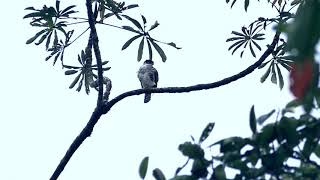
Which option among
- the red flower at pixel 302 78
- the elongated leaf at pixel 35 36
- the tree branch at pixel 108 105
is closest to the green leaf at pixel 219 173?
the red flower at pixel 302 78

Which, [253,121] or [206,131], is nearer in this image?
[253,121]

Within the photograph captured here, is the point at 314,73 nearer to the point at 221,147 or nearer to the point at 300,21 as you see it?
the point at 300,21

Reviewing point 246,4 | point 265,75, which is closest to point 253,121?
point 246,4

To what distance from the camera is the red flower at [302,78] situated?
2.09ft

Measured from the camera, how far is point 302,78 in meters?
0.66

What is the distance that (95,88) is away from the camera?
249 inches

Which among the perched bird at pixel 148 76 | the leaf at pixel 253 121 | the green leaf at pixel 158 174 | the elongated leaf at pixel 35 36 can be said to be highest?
the elongated leaf at pixel 35 36

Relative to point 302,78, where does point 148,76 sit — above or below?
above

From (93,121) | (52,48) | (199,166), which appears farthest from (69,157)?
(199,166)

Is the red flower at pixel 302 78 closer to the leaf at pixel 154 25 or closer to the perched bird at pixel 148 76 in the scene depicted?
the leaf at pixel 154 25

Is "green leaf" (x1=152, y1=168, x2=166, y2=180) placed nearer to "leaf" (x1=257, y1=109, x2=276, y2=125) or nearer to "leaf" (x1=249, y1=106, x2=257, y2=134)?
"leaf" (x1=249, y1=106, x2=257, y2=134)

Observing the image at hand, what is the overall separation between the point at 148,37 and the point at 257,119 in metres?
4.60

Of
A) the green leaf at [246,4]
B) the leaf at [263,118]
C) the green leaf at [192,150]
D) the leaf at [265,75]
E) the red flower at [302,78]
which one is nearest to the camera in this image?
the red flower at [302,78]

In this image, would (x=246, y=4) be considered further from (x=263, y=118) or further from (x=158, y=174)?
(x=263, y=118)
